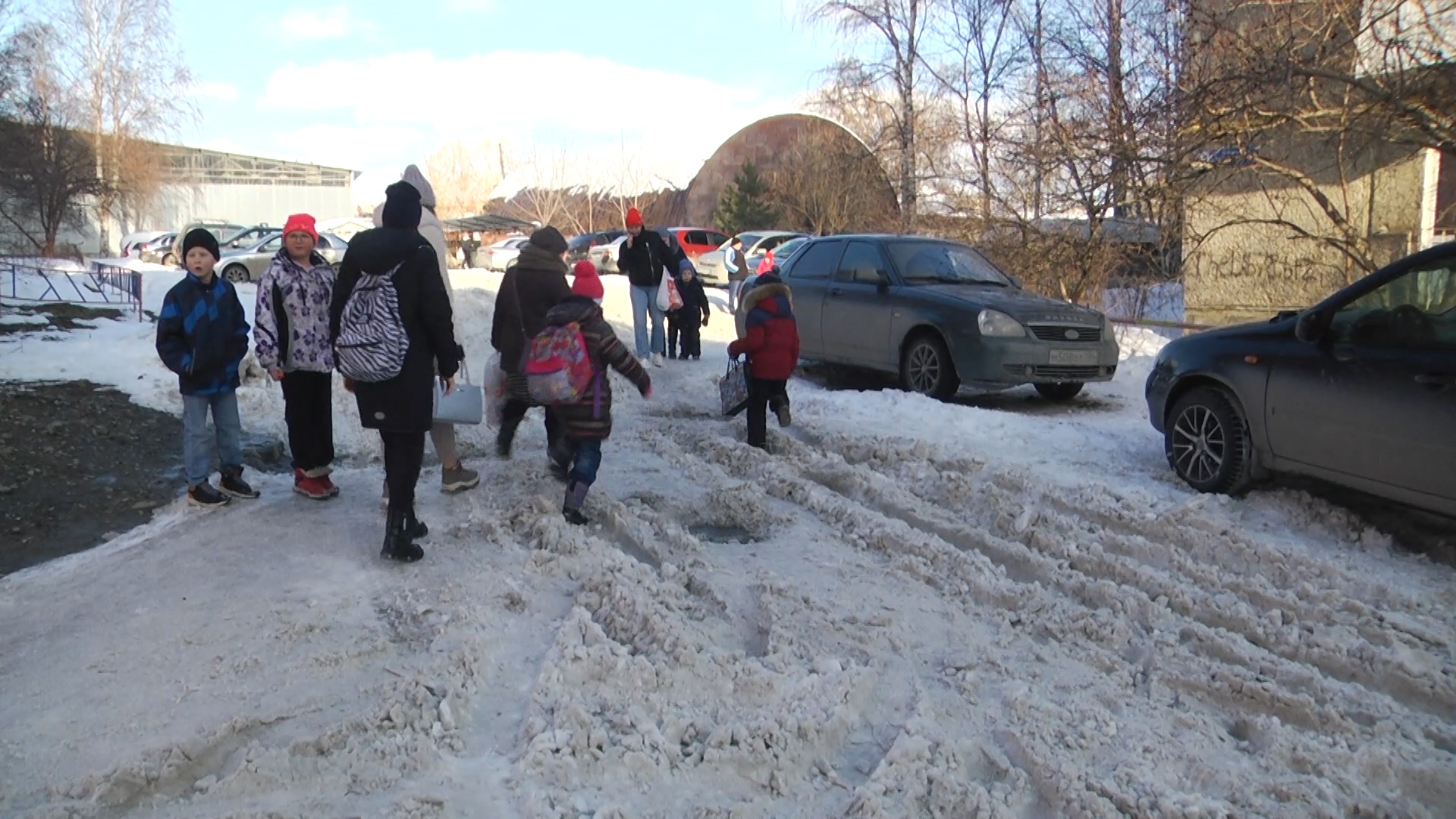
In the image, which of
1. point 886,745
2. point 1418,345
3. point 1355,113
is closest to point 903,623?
point 886,745

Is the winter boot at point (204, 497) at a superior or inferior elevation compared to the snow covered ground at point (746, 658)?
superior

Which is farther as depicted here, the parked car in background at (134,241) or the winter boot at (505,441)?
the parked car in background at (134,241)

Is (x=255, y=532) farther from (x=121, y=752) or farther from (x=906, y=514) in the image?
(x=906, y=514)

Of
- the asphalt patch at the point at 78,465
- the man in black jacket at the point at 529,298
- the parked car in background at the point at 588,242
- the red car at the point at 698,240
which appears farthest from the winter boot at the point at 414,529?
the parked car in background at the point at 588,242

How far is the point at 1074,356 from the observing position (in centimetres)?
958

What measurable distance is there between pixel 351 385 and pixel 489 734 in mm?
2261

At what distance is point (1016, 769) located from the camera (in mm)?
3326

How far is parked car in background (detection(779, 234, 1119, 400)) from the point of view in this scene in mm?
9461

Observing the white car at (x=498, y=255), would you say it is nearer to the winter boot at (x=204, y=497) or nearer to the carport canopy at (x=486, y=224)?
the carport canopy at (x=486, y=224)

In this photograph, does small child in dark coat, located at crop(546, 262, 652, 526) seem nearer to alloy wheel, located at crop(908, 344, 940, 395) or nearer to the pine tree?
alloy wheel, located at crop(908, 344, 940, 395)

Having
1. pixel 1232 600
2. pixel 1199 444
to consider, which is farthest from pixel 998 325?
pixel 1232 600

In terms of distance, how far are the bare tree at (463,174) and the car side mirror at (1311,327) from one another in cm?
7016

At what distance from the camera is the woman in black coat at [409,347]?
16.4 ft

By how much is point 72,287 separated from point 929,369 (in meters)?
18.0
